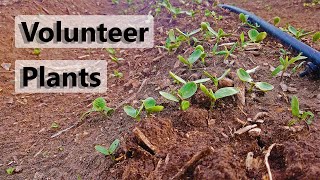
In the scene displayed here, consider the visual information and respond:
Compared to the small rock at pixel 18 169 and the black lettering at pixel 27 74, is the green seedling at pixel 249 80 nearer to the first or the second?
the small rock at pixel 18 169

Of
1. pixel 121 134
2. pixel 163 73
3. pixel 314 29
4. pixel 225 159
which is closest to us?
pixel 225 159

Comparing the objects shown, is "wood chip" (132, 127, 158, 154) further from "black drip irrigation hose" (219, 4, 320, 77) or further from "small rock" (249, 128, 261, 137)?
"black drip irrigation hose" (219, 4, 320, 77)

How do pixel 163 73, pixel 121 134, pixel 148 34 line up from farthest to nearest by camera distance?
pixel 148 34, pixel 163 73, pixel 121 134

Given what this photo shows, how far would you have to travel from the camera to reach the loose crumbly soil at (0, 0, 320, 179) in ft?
3.41

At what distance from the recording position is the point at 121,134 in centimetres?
134

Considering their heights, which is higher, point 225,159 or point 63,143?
point 225,159

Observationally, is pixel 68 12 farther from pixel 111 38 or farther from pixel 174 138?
pixel 174 138

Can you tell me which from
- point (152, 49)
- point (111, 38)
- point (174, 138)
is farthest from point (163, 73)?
point (111, 38)

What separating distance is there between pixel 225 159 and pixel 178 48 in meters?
1.22

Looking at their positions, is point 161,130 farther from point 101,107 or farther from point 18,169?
point 18,169

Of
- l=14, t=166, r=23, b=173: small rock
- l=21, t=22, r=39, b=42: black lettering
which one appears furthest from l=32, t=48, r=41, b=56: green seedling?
l=14, t=166, r=23, b=173: small rock

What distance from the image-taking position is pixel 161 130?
120 cm

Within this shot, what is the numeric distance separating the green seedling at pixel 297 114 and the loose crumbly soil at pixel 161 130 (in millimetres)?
22

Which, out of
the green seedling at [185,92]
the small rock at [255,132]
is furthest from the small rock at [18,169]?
the small rock at [255,132]
